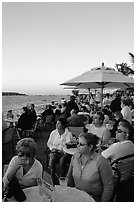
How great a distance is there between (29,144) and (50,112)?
671cm

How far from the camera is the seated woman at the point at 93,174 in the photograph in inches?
82.4

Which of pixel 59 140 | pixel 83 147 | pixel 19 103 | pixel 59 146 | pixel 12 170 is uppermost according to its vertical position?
pixel 83 147

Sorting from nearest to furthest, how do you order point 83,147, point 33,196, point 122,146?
point 33,196
point 83,147
point 122,146

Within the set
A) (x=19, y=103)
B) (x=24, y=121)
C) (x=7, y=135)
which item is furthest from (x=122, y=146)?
(x=19, y=103)

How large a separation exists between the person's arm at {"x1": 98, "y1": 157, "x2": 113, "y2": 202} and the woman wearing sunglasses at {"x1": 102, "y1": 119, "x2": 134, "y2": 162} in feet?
1.97

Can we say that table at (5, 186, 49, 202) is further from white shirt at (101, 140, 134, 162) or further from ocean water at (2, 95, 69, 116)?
ocean water at (2, 95, 69, 116)

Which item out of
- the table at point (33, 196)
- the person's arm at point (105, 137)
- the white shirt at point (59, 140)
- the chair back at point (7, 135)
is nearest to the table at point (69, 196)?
the table at point (33, 196)

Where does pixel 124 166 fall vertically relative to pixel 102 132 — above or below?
below

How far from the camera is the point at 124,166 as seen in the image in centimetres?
261

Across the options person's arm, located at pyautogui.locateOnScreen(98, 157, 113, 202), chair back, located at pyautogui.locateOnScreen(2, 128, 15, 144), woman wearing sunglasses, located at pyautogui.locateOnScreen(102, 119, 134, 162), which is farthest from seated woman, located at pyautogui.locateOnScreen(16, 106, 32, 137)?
person's arm, located at pyautogui.locateOnScreen(98, 157, 113, 202)

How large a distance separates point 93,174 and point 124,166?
2.19 ft

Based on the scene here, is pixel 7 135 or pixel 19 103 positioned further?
pixel 19 103

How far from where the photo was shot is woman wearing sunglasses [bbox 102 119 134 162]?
2691mm

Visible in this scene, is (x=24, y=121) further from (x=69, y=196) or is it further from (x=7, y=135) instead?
(x=69, y=196)
